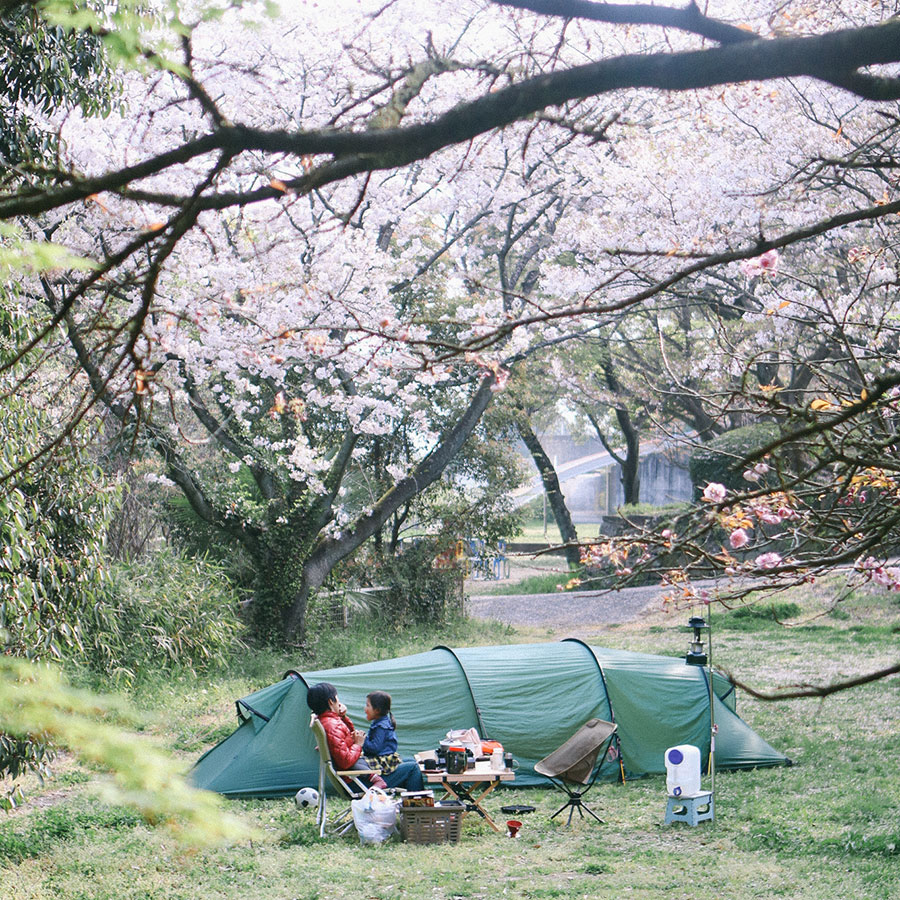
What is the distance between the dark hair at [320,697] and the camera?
742 cm

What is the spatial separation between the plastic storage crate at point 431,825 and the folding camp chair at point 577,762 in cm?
87

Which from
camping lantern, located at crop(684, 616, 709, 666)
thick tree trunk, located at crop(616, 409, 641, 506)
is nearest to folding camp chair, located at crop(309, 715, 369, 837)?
camping lantern, located at crop(684, 616, 709, 666)

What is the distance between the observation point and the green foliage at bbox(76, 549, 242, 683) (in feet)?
34.7

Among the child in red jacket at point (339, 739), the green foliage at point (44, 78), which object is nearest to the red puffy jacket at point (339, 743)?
the child in red jacket at point (339, 739)

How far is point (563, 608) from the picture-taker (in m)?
19.5

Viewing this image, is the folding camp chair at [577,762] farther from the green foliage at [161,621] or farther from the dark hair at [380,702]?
the green foliage at [161,621]

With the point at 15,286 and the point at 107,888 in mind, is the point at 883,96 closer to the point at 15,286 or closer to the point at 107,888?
the point at 15,286

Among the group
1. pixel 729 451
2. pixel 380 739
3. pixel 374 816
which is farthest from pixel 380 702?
pixel 729 451

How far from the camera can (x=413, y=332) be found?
45.6 feet

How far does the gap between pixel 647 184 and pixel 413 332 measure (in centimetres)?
382

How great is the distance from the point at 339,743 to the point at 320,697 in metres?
0.38

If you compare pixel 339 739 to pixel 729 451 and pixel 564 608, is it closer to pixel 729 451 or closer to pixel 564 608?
pixel 564 608

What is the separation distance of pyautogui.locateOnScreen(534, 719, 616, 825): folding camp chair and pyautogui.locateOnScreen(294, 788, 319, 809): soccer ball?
65.3 inches

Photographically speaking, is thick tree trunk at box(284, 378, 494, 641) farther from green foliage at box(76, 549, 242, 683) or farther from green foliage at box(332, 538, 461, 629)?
green foliage at box(332, 538, 461, 629)
